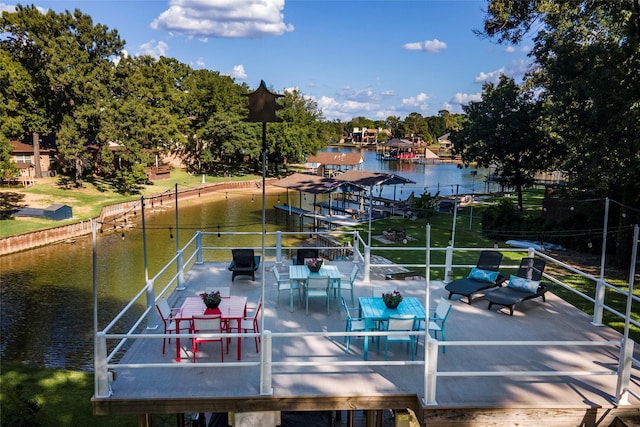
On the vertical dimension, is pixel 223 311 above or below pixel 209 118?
below

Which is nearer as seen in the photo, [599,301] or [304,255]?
[599,301]

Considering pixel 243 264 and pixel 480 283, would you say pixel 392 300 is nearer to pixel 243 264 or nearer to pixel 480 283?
pixel 480 283

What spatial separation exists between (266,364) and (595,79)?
15.0m

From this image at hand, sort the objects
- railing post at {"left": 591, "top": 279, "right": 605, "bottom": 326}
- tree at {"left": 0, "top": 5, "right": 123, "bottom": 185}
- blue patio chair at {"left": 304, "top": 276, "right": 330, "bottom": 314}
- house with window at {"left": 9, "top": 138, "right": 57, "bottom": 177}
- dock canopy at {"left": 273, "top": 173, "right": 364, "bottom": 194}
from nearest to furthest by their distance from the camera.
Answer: railing post at {"left": 591, "top": 279, "right": 605, "bottom": 326}, blue patio chair at {"left": 304, "top": 276, "right": 330, "bottom": 314}, dock canopy at {"left": 273, "top": 173, "right": 364, "bottom": 194}, tree at {"left": 0, "top": 5, "right": 123, "bottom": 185}, house with window at {"left": 9, "top": 138, "right": 57, "bottom": 177}

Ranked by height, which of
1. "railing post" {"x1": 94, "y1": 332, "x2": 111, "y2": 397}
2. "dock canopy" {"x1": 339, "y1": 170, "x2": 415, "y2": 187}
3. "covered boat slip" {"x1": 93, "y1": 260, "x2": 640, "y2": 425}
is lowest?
"covered boat slip" {"x1": 93, "y1": 260, "x2": 640, "y2": 425}

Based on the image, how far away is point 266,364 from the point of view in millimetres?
6496

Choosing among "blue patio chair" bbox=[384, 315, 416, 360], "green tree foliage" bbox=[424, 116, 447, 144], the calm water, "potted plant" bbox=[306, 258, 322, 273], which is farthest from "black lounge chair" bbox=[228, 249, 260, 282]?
"green tree foliage" bbox=[424, 116, 447, 144]

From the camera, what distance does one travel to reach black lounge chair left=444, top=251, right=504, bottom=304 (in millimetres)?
10469

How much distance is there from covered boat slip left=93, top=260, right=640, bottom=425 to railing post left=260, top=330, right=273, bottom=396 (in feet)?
0.04

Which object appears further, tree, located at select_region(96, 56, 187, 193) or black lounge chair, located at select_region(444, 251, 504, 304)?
tree, located at select_region(96, 56, 187, 193)

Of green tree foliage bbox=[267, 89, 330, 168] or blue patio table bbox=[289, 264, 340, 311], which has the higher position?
green tree foliage bbox=[267, 89, 330, 168]

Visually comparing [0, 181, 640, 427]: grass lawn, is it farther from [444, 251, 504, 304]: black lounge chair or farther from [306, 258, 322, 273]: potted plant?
[306, 258, 322, 273]: potted plant

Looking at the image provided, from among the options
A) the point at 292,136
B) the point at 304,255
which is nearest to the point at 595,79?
the point at 304,255

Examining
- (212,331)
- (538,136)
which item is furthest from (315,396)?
(538,136)
